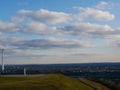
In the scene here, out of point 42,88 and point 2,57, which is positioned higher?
point 2,57

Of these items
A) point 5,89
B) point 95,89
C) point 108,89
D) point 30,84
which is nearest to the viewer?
point 5,89

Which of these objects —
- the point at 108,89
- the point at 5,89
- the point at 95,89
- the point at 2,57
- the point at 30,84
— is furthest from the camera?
the point at 2,57

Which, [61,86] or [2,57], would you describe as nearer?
[61,86]

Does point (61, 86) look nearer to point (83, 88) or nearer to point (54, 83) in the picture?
point (54, 83)

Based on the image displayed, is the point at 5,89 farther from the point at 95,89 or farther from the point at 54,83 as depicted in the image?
the point at 95,89

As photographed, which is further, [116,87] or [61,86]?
[116,87]

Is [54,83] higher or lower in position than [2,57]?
lower

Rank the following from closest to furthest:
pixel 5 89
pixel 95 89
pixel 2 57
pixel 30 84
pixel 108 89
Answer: pixel 5 89
pixel 30 84
pixel 95 89
pixel 108 89
pixel 2 57

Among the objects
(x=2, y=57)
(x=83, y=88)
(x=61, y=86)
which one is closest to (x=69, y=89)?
(x=61, y=86)

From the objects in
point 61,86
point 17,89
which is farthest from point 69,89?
point 17,89
